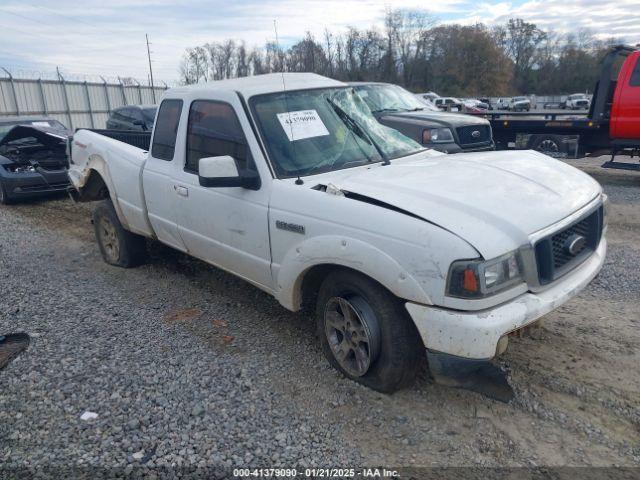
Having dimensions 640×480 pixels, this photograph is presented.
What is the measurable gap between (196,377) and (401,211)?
6.34ft

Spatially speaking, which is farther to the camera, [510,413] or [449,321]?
[510,413]

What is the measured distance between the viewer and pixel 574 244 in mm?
3180

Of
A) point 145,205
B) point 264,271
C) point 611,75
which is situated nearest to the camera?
point 264,271

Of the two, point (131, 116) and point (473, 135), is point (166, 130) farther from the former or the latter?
point (131, 116)

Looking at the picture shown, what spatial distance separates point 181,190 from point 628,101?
9.36m

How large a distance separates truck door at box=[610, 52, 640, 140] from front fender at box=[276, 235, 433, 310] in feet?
30.5

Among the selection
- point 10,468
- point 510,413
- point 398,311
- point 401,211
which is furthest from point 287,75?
point 10,468

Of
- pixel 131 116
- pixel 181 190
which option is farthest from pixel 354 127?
pixel 131 116

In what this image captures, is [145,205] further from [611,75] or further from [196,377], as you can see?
[611,75]

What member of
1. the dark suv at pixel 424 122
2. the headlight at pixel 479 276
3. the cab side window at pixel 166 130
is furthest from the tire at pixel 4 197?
the headlight at pixel 479 276

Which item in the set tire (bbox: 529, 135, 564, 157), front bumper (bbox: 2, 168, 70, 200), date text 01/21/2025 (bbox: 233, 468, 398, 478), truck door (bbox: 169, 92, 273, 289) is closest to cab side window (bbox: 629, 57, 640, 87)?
tire (bbox: 529, 135, 564, 157)

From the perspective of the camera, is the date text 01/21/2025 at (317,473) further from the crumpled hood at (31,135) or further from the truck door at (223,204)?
the crumpled hood at (31,135)

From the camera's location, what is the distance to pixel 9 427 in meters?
3.24

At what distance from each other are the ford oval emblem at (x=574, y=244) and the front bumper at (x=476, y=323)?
346mm
